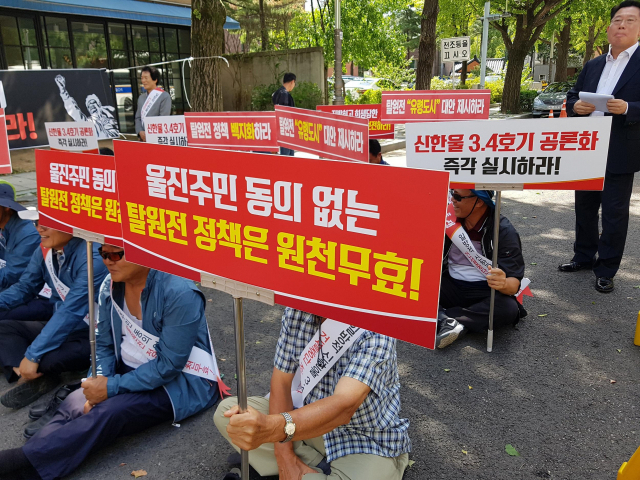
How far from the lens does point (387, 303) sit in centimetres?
142

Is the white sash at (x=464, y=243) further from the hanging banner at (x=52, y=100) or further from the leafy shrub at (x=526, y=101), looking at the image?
the leafy shrub at (x=526, y=101)

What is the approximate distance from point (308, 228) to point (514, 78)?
878 inches

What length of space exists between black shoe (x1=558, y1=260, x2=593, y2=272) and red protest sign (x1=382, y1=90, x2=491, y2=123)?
123 inches

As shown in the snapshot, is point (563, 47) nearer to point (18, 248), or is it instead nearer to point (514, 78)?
point (514, 78)

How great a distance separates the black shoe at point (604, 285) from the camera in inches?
185

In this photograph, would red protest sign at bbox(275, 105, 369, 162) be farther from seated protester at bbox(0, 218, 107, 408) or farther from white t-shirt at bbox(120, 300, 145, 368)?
seated protester at bbox(0, 218, 107, 408)

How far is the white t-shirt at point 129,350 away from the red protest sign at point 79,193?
64cm

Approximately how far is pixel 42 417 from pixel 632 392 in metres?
3.48

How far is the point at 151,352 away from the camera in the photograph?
293 cm

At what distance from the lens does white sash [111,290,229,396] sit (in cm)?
291

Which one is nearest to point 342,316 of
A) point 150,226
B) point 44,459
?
point 150,226

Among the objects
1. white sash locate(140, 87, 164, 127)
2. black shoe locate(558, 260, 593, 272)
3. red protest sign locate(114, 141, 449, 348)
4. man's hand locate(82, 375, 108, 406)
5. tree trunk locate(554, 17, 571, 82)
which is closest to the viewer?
red protest sign locate(114, 141, 449, 348)

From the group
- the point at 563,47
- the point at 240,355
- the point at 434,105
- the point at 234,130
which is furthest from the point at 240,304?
the point at 563,47

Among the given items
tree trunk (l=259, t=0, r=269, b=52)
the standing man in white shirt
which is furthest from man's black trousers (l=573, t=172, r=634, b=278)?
tree trunk (l=259, t=0, r=269, b=52)
